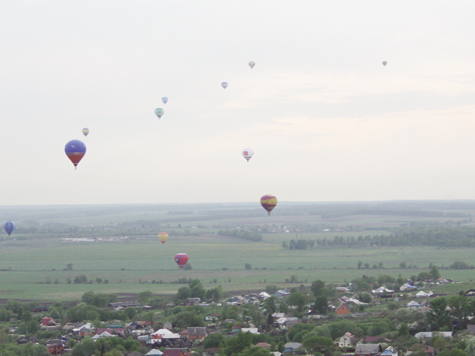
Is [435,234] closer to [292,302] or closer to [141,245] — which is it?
[141,245]

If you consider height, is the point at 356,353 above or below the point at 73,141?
below

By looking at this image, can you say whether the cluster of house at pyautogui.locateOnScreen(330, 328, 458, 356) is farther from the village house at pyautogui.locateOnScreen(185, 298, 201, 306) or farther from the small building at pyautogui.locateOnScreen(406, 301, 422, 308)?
the village house at pyautogui.locateOnScreen(185, 298, 201, 306)

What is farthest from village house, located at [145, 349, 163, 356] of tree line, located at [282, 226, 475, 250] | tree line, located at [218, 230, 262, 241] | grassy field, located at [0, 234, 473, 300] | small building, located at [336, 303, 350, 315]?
tree line, located at [218, 230, 262, 241]

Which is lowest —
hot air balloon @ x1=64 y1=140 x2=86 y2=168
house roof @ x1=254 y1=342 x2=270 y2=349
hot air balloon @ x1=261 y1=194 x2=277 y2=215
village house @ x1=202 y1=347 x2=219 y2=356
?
village house @ x1=202 y1=347 x2=219 y2=356

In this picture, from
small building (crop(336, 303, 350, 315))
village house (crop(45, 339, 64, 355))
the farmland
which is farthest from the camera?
the farmland

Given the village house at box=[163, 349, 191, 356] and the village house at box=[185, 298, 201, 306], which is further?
the village house at box=[185, 298, 201, 306]

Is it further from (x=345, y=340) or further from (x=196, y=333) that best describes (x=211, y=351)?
(x=345, y=340)

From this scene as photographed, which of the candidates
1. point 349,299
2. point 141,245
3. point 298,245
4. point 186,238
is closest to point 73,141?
point 349,299

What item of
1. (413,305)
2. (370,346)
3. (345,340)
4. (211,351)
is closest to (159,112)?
(413,305)
